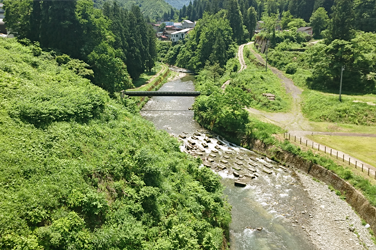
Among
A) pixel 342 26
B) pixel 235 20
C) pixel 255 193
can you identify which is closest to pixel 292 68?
Result: pixel 342 26

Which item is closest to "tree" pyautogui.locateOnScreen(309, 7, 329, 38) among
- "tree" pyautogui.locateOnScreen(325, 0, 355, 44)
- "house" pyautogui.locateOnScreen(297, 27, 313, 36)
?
"house" pyautogui.locateOnScreen(297, 27, 313, 36)

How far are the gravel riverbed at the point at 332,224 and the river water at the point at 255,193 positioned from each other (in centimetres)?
70

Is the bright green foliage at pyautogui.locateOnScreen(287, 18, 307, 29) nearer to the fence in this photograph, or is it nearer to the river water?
the river water

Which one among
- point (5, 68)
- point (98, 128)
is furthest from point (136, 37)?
point (98, 128)

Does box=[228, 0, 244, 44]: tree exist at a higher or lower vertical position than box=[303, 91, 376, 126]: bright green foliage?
higher

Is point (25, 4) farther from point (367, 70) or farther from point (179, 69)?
point (179, 69)

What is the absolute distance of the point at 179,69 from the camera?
11725 cm

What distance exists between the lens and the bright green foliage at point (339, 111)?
42.5 metres

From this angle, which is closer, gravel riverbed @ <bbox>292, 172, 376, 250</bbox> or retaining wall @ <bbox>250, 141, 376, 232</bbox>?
gravel riverbed @ <bbox>292, 172, 376, 250</bbox>

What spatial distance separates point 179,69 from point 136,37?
121ft

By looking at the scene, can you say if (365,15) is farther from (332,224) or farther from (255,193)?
(332,224)

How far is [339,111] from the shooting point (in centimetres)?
4478

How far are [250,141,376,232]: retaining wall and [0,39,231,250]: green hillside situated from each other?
42.1 feet

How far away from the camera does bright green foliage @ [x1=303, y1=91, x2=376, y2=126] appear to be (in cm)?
4253
